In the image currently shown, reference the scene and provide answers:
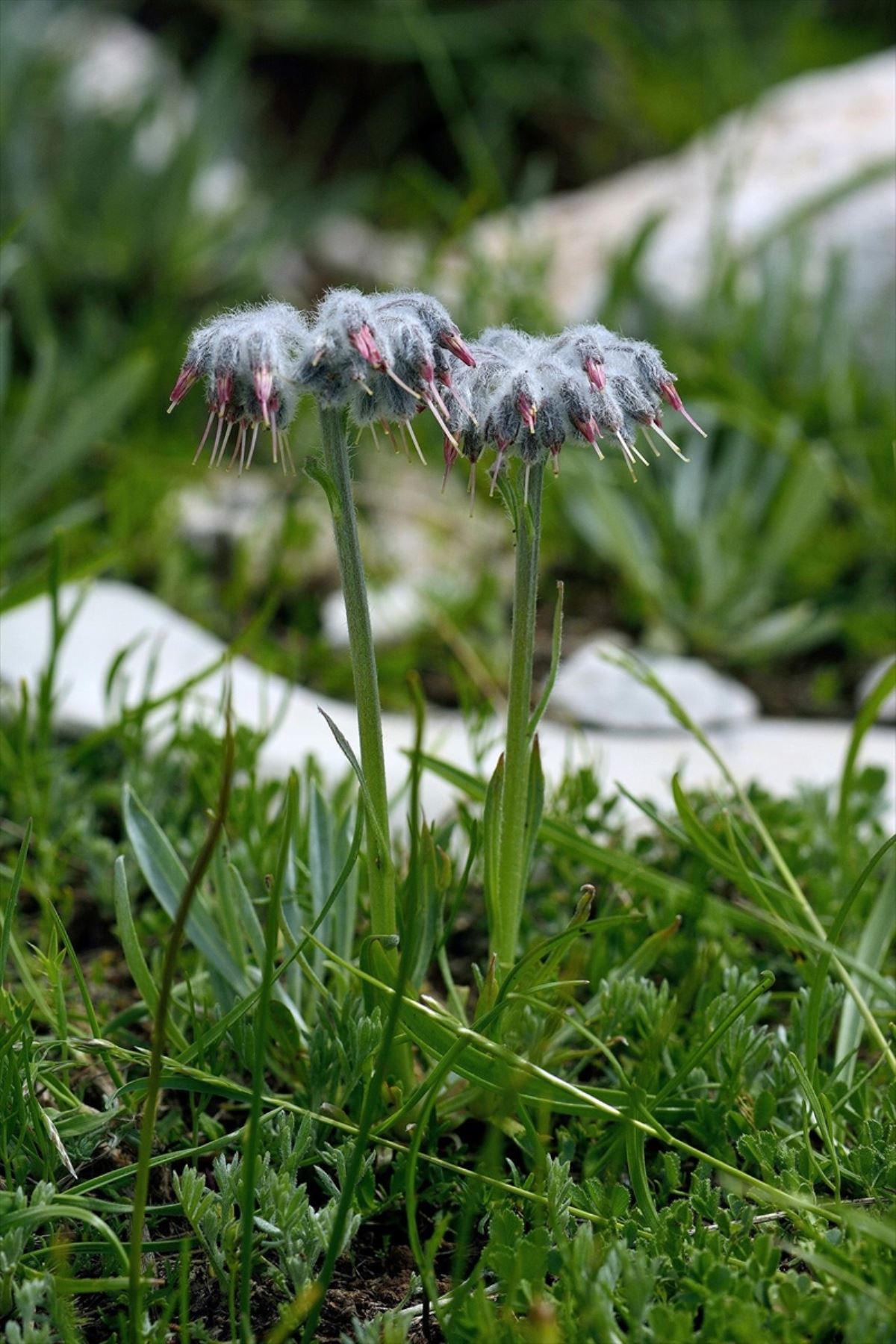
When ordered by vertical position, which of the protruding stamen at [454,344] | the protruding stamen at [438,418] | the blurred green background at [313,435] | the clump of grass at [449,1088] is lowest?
the clump of grass at [449,1088]

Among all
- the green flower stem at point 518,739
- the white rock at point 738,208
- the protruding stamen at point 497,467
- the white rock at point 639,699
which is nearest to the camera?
the protruding stamen at point 497,467

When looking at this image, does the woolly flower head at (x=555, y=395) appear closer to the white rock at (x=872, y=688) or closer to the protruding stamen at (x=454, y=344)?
the protruding stamen at (x=454, y=344)

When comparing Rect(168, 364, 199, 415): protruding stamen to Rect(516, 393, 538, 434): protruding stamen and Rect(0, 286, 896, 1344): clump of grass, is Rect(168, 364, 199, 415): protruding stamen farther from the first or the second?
Rect(516, 393, 538, 434): protruding stamen

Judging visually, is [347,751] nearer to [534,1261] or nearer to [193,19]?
[534,1261]

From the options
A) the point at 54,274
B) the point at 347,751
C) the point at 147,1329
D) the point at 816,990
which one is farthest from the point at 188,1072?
the point at 54,274

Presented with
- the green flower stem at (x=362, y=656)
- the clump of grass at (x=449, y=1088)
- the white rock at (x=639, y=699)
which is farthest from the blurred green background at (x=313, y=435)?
the green flower stem at (x=362, y=656)

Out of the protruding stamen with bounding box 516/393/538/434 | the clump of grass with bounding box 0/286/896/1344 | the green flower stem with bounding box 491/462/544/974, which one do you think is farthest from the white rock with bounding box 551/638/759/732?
the protruding stamen with bounding box 516/393/538/434

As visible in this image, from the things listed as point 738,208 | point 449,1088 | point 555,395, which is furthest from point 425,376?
point 738,208
